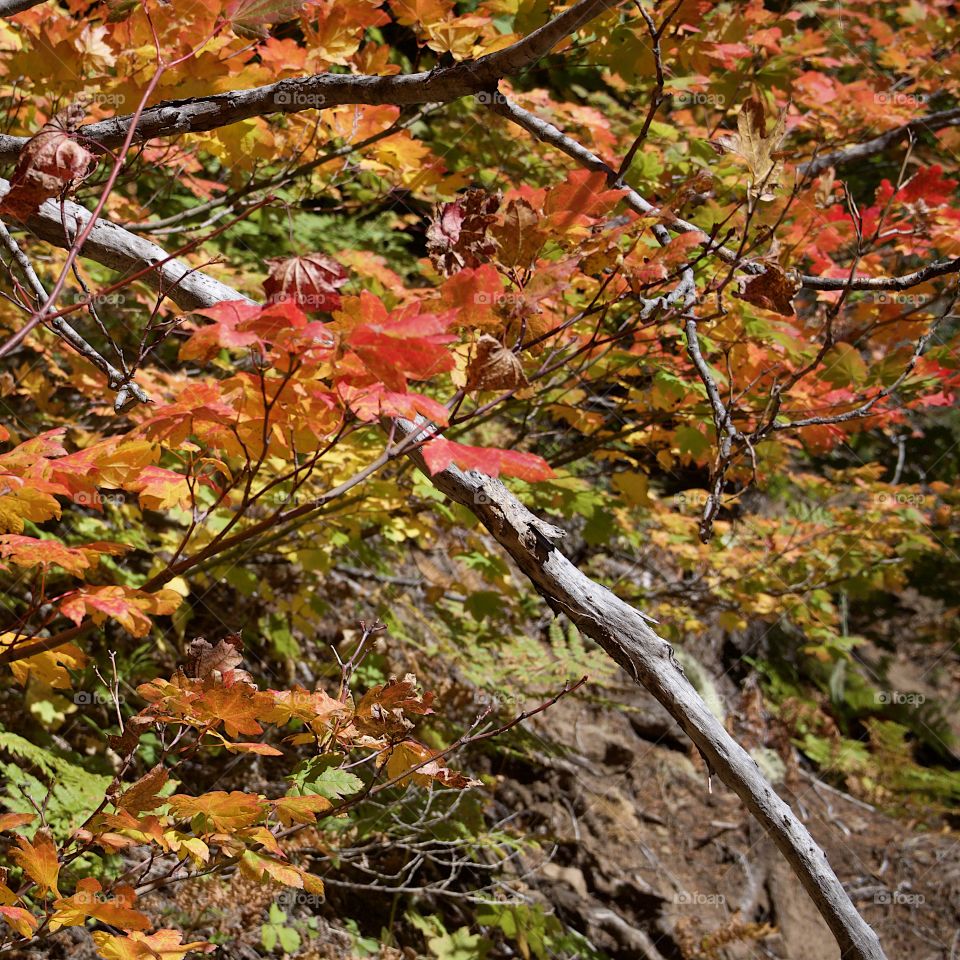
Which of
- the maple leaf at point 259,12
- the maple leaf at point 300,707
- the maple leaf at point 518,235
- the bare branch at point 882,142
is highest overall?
the maple leaf at point 259,12

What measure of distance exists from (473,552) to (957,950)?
4085mm

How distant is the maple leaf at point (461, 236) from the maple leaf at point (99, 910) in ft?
3.93

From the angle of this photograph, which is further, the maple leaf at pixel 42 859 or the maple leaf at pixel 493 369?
the maple leaf at pixel 42 859

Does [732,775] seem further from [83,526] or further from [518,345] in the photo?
[83,526]

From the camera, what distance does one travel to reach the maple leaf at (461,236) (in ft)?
4.46

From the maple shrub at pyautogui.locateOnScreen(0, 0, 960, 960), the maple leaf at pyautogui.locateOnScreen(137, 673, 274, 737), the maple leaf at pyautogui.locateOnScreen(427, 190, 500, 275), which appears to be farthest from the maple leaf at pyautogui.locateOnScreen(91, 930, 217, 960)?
the maple leaf at pyautogui.locateOnScreen(427, 190, 500, 275)

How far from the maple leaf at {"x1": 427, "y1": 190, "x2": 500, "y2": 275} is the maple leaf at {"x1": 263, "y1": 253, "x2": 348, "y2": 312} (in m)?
0.23

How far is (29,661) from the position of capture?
1.71m

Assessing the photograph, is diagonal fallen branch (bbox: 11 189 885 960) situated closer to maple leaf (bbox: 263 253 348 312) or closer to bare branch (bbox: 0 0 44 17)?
maple leaf (bbox: 263 253 348 312)

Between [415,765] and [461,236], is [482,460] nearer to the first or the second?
[461,236]

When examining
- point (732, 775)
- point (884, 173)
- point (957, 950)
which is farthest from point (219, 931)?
point (884, 173)

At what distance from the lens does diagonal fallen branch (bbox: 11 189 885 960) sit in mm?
1293

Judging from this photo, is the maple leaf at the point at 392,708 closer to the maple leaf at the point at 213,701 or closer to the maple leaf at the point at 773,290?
the maple leaf at the point at 213,701

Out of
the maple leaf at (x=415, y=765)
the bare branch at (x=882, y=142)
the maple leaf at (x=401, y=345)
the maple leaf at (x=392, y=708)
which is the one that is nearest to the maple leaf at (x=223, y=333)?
the maple leaf at (x=401, y=345)
